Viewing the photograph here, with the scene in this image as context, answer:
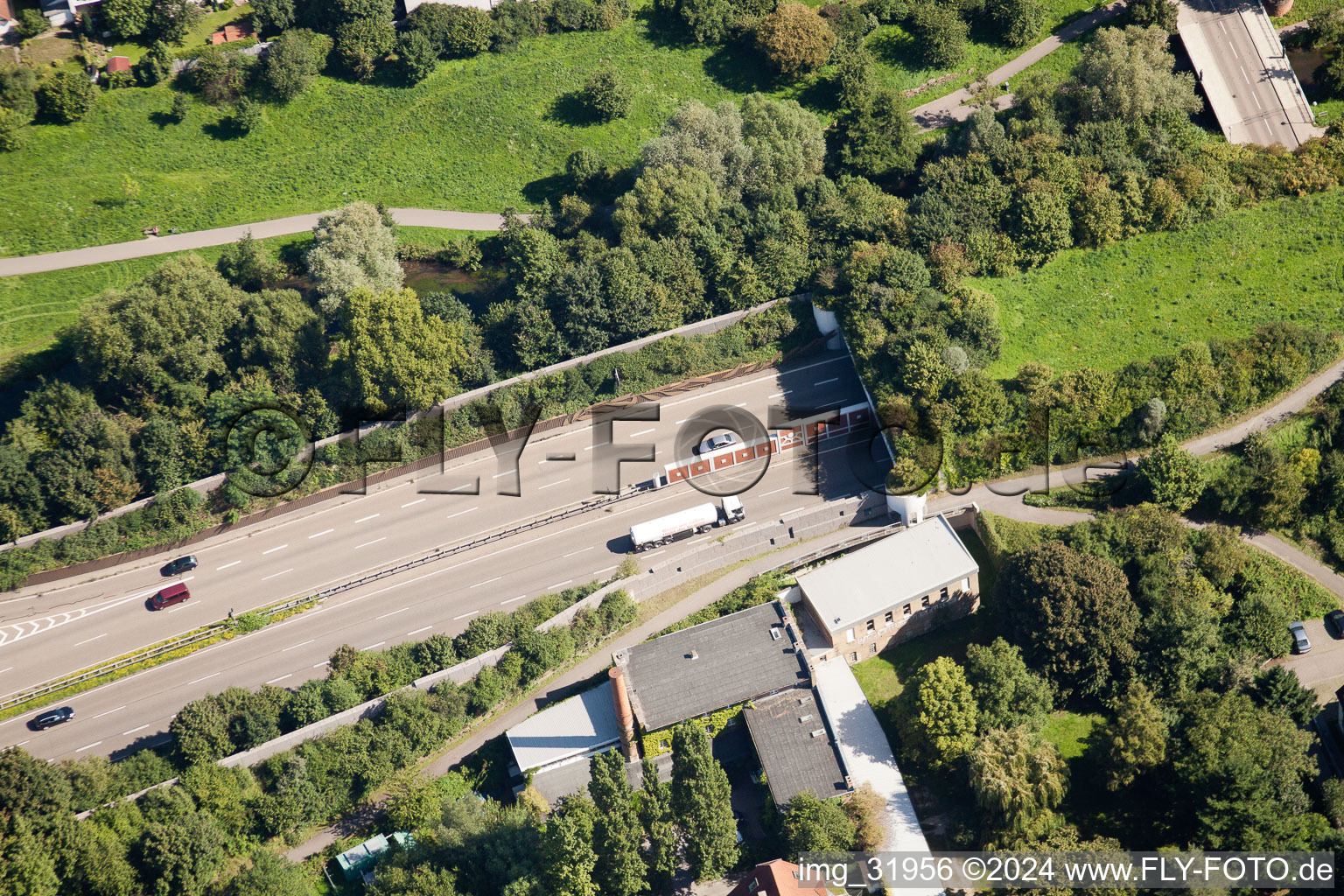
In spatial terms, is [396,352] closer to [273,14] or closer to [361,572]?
[361,572]

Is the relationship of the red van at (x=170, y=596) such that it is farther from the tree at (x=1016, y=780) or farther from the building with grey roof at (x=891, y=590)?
the tree at (x=1016, y=780)

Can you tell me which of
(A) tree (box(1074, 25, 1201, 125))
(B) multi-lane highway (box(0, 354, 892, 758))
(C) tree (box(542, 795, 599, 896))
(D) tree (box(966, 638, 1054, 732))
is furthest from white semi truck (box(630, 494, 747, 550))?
(A) tree (box(1074, 25, 1201, 125))

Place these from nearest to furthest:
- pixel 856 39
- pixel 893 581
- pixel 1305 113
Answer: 1. pixel 893 581
2. pixel 1305 113
3. pixel 856 39

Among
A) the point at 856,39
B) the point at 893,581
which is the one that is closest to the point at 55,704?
the point at 893,581

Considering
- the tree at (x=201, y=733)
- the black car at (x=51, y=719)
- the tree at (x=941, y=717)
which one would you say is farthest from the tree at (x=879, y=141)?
the black car at (x=51, y=719)

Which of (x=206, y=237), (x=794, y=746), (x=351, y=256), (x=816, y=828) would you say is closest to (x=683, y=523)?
(x=794, y=746)

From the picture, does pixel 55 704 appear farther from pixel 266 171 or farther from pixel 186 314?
pixel 266 171
